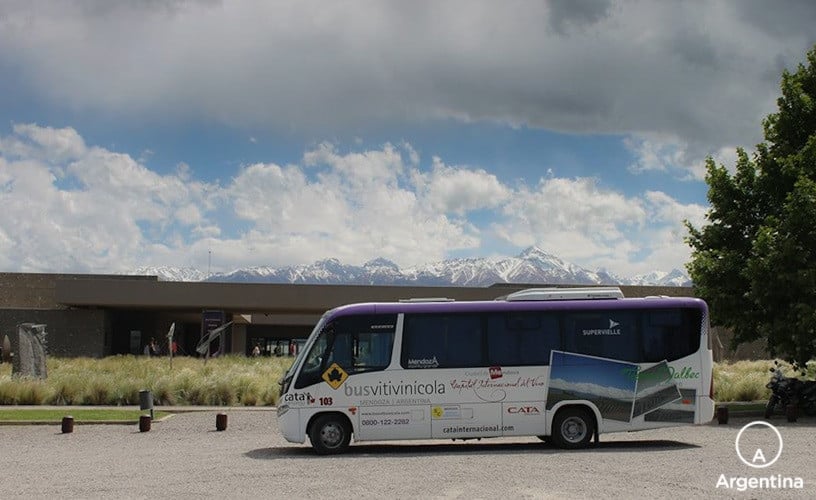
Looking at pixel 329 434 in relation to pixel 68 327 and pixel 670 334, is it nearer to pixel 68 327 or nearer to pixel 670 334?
pixel 670 334

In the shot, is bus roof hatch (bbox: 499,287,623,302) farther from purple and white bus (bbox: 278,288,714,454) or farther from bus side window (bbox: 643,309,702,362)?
bus side window (bbox: 643,309,702,362)

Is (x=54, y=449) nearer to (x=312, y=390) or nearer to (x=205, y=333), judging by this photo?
(x=312, y=390)

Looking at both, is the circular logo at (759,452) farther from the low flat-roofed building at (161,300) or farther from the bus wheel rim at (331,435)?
the low flat-roofed building at (161,300)

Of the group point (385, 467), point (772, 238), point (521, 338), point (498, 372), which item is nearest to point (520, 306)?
point (521, 338)

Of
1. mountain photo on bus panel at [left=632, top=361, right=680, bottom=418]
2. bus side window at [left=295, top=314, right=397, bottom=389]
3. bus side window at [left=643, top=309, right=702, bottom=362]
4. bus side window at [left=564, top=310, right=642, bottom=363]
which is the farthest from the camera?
bus side window at [left=643, top=309, right=702, bottom=362]

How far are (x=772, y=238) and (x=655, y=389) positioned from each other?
26.1ft

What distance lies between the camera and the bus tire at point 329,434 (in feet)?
50.6

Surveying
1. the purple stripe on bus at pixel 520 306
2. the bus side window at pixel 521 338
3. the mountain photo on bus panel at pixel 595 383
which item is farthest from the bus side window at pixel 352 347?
the mountain photo on bus panel at pixel 595 383

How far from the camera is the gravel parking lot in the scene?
10.8 m

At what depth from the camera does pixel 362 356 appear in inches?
623

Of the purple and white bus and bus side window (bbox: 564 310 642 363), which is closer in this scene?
the purple and white bus

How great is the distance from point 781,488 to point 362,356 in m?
7.46

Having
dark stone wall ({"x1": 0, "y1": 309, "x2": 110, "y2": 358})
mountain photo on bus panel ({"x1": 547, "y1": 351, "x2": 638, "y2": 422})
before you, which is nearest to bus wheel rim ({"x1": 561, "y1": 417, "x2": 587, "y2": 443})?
mountain photo on bus panel ({"x1": 547, "y1": 351, "x2": 638, "y2": 422})

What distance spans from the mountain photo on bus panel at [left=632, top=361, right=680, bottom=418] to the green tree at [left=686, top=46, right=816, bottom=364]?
23.0 feet
